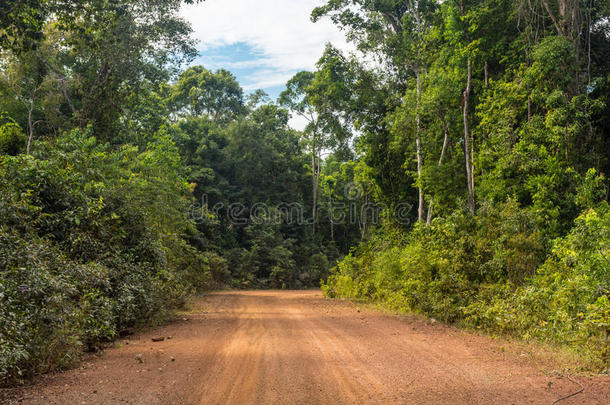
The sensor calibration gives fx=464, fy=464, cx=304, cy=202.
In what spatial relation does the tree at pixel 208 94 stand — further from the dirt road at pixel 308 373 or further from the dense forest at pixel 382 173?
the dirt road at pixel 308 373

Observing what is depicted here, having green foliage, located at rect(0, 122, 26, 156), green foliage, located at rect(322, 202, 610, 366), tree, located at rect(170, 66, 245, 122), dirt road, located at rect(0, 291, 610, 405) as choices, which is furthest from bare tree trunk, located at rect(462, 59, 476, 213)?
tree, located at rect(170, 66, 245, 122)

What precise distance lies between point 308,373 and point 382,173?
66.8 ft

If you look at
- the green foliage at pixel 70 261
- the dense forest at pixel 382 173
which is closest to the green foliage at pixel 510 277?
the dense forest at pixel 382 173

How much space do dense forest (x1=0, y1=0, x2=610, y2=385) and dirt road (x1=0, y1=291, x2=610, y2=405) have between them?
81 cm

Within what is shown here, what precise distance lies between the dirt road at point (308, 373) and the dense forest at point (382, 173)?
81cm

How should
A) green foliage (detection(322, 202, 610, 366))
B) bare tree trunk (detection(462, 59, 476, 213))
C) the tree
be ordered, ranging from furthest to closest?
the tree < bare tree trunk (detection(462, 59, 476, 213)) < green foliage (detection(322, 202, 610, 366))

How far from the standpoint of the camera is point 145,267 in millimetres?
11312

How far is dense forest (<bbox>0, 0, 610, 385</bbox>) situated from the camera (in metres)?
7.82

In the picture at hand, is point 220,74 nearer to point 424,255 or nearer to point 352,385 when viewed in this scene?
point 424,255

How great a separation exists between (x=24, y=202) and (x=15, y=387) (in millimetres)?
3658

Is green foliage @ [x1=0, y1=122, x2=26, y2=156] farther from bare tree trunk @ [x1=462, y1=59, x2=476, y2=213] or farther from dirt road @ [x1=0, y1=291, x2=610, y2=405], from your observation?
bare tree trunk @ [x1=462, y1=59, x2=476, y2=213]

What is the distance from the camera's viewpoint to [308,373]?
6.24 m

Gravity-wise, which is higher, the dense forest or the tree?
the tree

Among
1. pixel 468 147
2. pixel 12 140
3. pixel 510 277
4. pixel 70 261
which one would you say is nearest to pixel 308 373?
pixel 70 261
